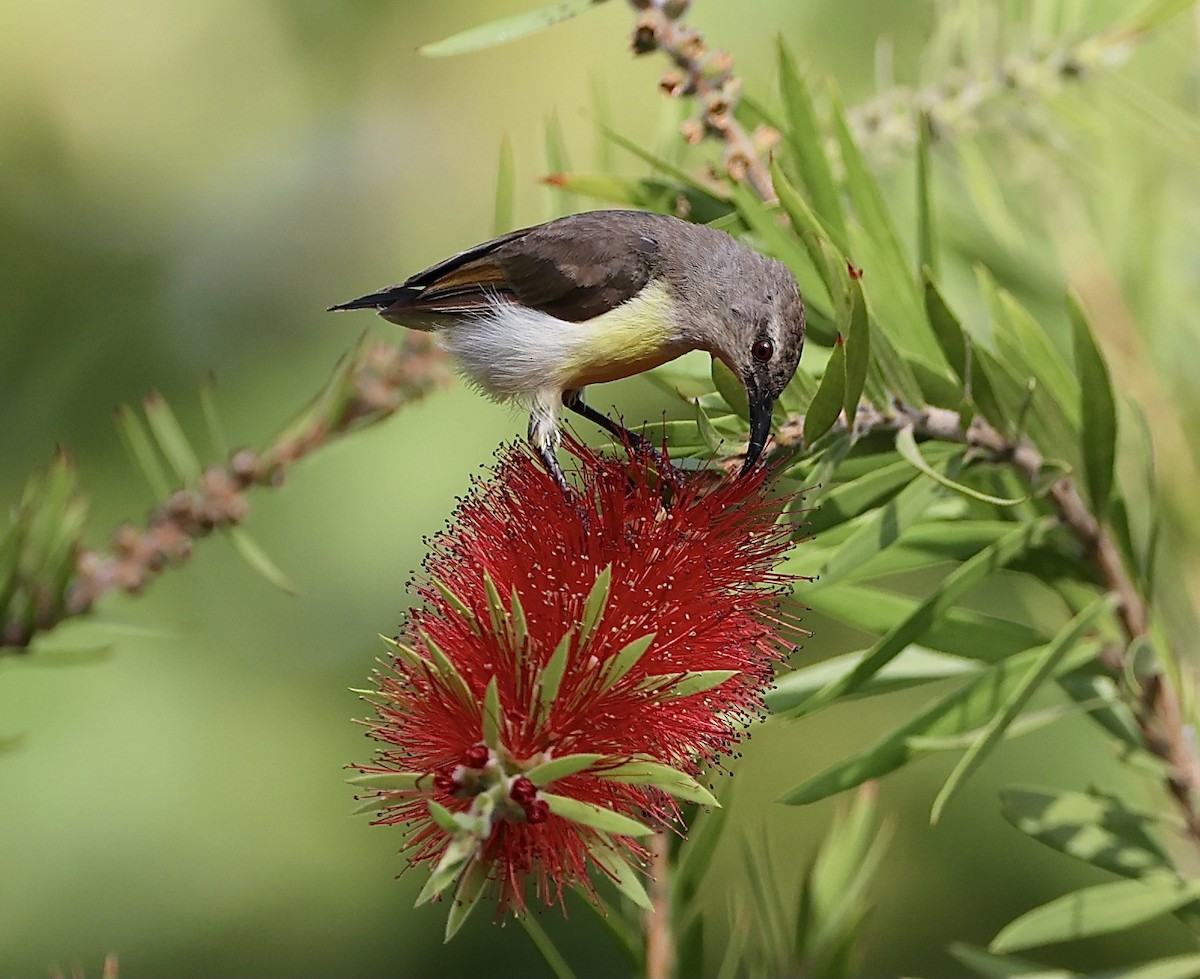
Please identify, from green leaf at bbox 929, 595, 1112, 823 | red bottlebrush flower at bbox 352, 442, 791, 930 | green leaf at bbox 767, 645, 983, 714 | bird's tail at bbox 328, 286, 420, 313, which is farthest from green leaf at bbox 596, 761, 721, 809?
bird's tail at bbox 328, 286, 420, 313

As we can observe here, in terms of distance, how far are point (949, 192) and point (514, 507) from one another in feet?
2.64

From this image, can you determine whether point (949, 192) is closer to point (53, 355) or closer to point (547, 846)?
point (547, 846)

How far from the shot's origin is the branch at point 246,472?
0.95m

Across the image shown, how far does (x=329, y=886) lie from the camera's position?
2.17m

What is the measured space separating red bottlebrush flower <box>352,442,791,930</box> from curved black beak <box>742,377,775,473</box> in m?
0.02

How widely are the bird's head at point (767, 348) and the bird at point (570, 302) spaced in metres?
0.12

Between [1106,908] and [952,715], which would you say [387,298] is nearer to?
[952,715]

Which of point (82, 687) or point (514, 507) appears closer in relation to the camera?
point (514, 507)

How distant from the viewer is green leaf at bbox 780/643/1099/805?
807mm

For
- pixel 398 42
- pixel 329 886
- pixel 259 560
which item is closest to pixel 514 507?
pixel 259 560

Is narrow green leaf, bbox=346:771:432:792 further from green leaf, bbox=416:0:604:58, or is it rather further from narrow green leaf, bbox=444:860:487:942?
green leaf, bbox=416:0:604:58

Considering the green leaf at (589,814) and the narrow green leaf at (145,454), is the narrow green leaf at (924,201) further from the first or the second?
the narrow green leaf at (145,454)

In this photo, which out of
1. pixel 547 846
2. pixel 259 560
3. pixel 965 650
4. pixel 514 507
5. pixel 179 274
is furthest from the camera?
pixel 179 274

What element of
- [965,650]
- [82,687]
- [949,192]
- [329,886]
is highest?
[949,192]
